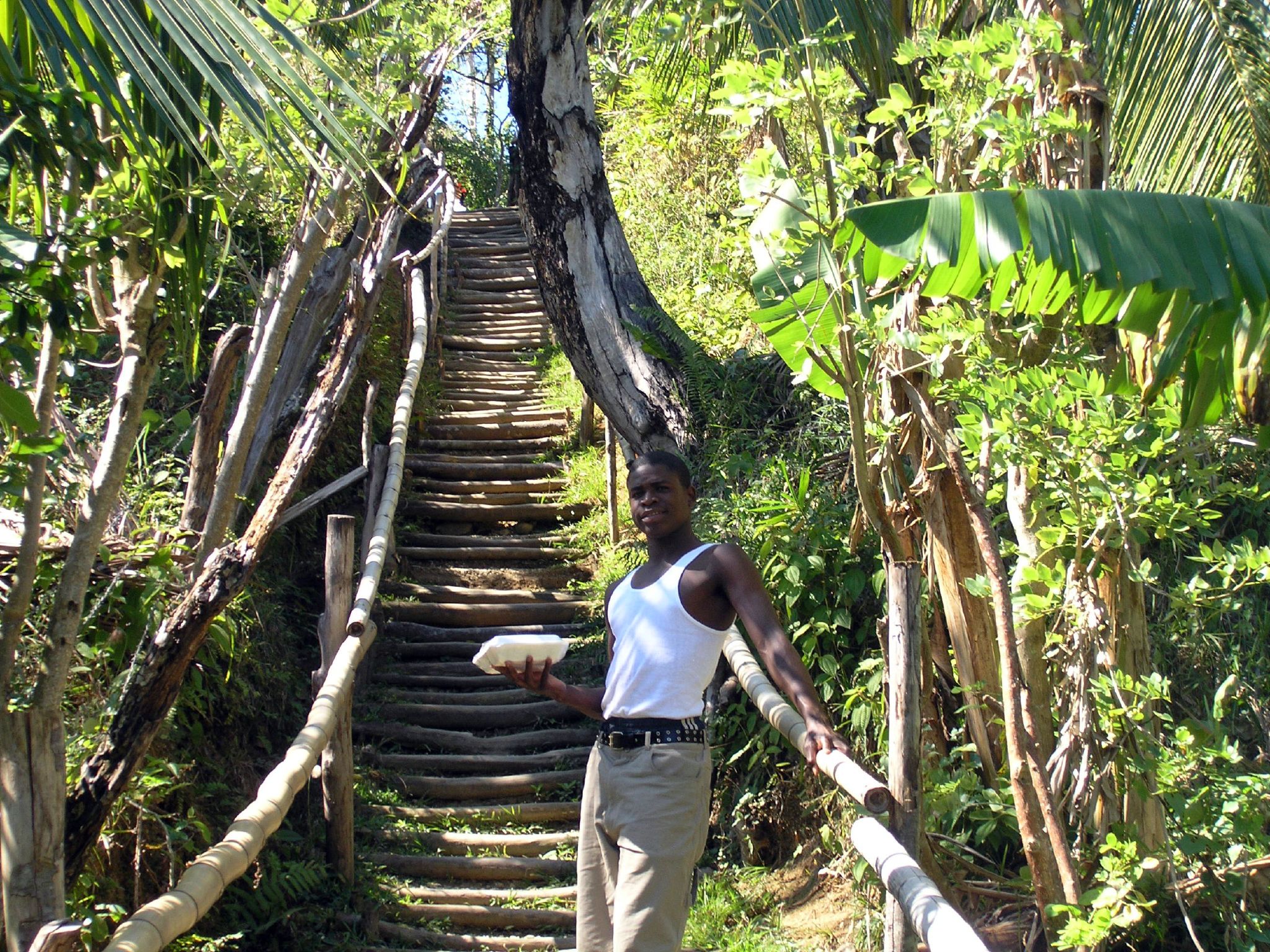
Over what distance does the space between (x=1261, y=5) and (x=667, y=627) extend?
269cm

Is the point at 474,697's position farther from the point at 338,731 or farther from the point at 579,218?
the point at 579,218

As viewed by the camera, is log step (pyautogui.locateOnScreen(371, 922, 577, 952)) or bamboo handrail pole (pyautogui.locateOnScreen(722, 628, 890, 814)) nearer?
bamboo handrail pole (pyautogui.locateOnScreen(722, 628, 890, 814))

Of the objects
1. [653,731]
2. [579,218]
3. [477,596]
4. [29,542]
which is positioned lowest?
[477,596]

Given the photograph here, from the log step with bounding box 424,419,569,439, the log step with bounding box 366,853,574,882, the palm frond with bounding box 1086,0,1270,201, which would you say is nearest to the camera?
the palm frond with bounding box 1086,0,1270,201

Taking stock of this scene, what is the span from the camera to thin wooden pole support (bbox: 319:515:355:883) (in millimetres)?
4586

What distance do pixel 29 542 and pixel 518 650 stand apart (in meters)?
1.28

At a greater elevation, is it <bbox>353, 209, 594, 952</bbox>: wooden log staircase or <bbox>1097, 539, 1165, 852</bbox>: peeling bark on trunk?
<bbox>1097, 539, 1165, 852</bbox>: peeling bark on trunk

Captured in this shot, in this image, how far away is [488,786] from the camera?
575 cm

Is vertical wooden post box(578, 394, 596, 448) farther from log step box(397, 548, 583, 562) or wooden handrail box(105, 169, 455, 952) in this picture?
wooden handrail box(105, 169, 455, 952)

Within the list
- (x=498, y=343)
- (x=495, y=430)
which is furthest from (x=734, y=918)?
(x=498, y=343)

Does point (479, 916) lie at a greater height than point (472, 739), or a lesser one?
lesser

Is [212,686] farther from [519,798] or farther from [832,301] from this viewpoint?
[832,301]

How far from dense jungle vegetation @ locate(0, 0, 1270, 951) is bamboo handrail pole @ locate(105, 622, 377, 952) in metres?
0.53

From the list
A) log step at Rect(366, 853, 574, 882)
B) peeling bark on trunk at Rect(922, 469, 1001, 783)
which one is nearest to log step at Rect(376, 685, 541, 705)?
log step at Rect(366, 853, 574, 882)
